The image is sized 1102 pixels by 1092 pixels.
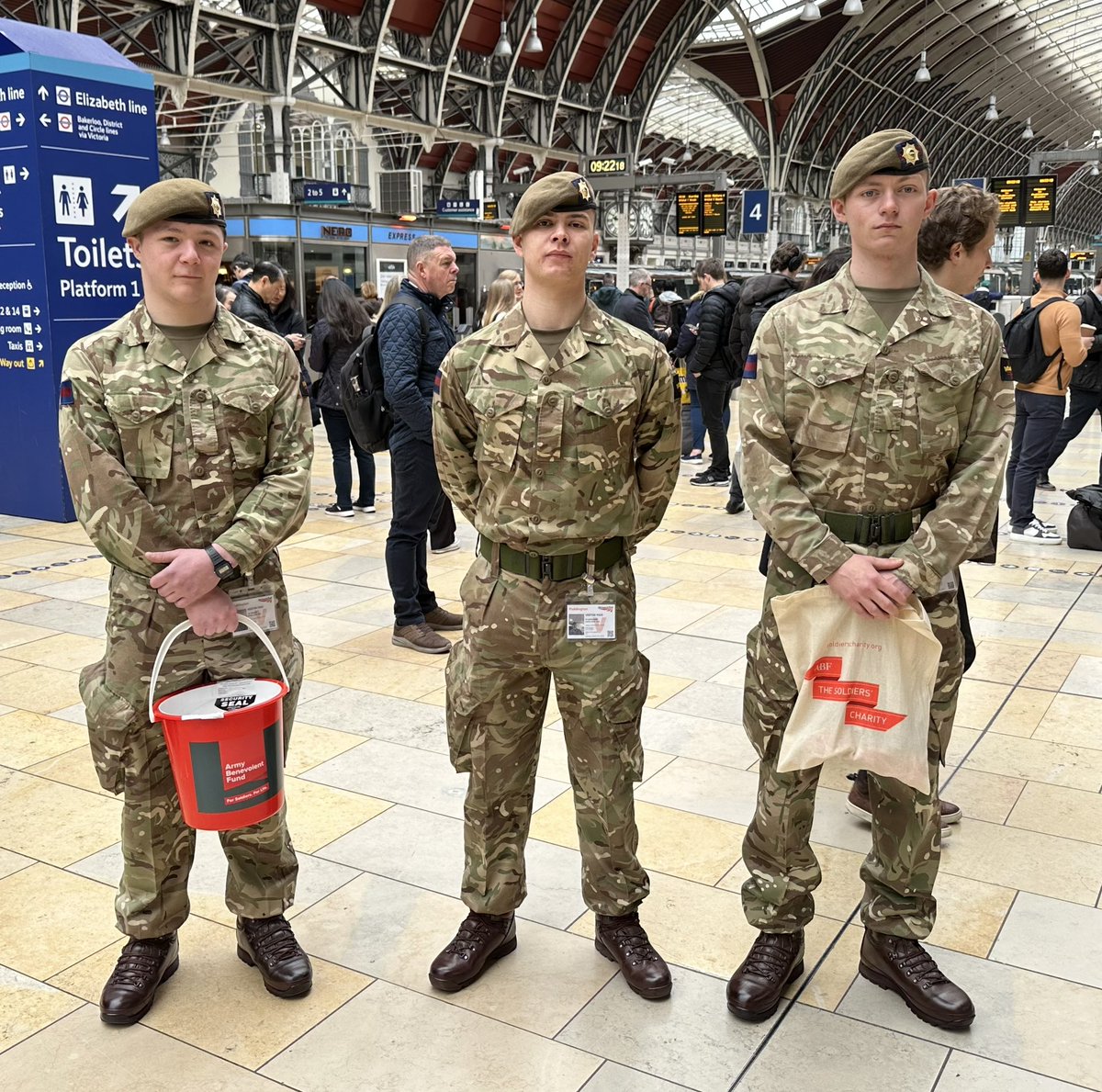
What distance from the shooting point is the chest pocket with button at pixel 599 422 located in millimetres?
2723

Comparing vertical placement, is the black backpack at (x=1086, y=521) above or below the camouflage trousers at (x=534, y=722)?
below

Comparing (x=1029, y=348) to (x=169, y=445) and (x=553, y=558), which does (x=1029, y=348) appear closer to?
(x=553, y=558)

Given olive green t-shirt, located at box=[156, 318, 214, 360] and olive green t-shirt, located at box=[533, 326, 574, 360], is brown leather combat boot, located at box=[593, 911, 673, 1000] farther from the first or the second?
olive green t-shirt, located at box=[156, 318, 214, 360]

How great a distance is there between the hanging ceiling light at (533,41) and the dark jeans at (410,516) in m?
23.0

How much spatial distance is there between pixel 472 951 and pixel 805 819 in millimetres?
930

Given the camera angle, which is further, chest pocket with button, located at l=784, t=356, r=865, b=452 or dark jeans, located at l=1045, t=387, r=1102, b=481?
dark jeans, located at l=1045, t=387, r=1102, b=481

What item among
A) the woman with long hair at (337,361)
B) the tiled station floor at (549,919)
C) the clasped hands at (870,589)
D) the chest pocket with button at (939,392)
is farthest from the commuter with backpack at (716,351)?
the clasped hands at (870,589)

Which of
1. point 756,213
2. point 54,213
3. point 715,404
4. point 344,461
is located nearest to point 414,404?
point 344,461

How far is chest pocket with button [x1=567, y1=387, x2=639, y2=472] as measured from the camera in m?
2.72

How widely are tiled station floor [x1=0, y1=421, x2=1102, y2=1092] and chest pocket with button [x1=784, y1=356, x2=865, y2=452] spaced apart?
4.66 feet

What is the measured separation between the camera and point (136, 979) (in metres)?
2.79

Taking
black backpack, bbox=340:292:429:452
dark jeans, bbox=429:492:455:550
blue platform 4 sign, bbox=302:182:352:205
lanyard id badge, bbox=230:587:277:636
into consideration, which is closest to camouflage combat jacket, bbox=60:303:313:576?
lanyard id badge, bbox=230:587:277:636

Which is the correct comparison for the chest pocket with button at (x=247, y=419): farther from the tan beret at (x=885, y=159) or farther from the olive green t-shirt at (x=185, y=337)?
the tan beret at (x=885, y=159)

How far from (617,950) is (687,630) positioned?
3.25m
